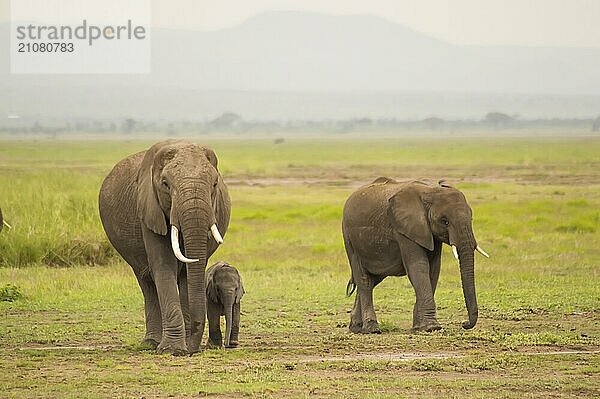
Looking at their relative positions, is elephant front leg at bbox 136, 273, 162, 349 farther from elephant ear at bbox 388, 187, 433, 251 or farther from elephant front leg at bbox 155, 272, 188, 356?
elephant ear at bbox 388, 187, 433, 251

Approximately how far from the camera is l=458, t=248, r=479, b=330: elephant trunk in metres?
14.3

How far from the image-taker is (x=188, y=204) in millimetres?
12164

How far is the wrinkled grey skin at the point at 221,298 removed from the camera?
13734mm

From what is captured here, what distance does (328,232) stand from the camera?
3180 cm

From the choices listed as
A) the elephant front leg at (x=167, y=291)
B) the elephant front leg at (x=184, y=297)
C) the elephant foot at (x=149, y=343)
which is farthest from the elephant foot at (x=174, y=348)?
the elephant foot at (x=149, y=343)

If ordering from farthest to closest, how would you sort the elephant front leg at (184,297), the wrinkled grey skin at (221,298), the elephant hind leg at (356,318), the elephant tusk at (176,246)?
the elephant hind leg at (356,318) < the wrinkled grey skin at (221,298) < the elephant front leg at (184,297) < the elephant tusk at (176,246)

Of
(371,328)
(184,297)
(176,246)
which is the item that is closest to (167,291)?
(184,297)

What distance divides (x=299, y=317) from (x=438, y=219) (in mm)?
2349

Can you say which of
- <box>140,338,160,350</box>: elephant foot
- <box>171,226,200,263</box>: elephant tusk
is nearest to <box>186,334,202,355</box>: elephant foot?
<box>140,338,160,350</box>: elephant foot

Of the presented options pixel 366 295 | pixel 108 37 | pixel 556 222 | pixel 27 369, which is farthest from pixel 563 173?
pixel 108 37

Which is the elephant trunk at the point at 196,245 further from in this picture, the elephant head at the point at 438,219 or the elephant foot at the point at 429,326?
the elephant head at the point at 438,219

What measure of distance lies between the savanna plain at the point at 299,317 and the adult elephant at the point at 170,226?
1.24 ft

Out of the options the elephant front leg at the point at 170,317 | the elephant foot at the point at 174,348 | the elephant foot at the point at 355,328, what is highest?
the elephant front leg at the point at 170,317

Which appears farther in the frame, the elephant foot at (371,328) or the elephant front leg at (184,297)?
the elephant foot at (371,328)
